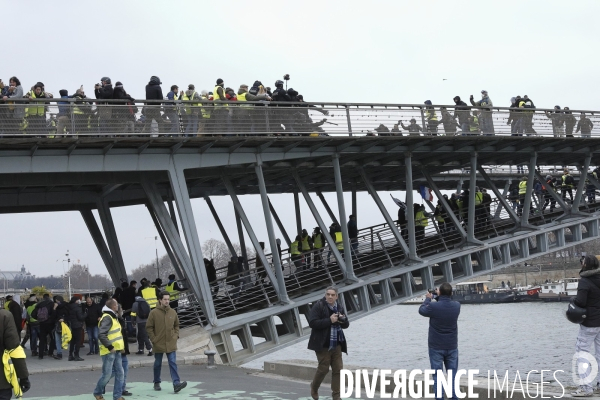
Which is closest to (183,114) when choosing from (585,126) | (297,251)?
(297,251)

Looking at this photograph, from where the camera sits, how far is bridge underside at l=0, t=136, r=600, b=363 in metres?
22.8

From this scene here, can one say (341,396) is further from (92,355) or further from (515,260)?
(515,260)

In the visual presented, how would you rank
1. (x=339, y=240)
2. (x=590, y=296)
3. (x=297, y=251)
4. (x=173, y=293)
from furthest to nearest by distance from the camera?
(x=339, y=240) → (x=297, y=251) → (x=173, y=293) → (x=590, y=296)

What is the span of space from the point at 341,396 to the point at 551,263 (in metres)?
122

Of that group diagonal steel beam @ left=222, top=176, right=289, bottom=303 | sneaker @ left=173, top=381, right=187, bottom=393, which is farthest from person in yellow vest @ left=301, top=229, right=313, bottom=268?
sneaker @ left=173, top=381, right=187, bottom=393

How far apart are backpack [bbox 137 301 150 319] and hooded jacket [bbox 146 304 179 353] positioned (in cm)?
599

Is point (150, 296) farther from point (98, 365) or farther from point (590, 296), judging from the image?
point (590, 296)

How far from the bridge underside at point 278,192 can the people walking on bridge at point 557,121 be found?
32 centimetres

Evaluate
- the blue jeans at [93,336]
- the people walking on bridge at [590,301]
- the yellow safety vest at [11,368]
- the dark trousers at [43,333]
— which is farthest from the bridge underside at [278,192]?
the people walking on bridge at [590,301]

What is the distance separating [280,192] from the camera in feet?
112

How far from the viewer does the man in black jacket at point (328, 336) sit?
12.2m

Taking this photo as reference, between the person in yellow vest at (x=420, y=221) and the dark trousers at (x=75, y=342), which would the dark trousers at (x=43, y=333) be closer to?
the dark trousers at (x=75, y=342)

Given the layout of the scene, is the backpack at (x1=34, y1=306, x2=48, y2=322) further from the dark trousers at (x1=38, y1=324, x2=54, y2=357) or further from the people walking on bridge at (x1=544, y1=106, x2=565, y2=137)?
the people walking on bridge at (x1=544, y1=106, x2=565, y2=137)

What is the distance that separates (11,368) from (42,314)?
1266cm
